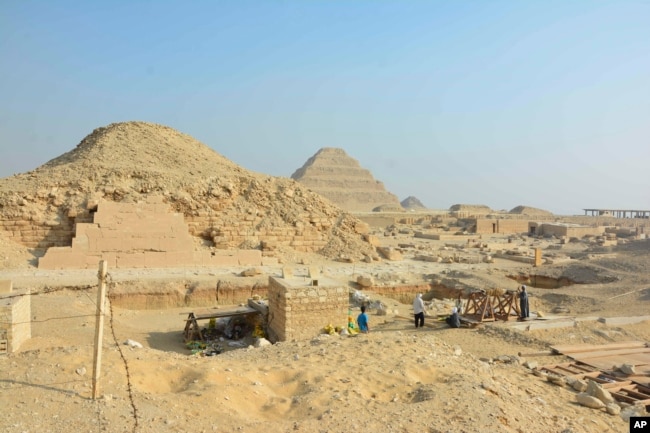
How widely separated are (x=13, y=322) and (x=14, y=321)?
0.08m

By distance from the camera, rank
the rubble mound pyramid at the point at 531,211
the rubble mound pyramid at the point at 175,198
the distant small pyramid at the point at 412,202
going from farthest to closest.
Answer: the distant small pyramid at the point at 412,202 → the rubble mound pyramid at the point at 531,211 → the rubble mound pyramid at the point at 175,198

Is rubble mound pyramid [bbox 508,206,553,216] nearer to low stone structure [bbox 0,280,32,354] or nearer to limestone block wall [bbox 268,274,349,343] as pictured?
limestone block wall [bbox 268,274,349,343]

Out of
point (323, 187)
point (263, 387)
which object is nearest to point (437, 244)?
point (263, 387)

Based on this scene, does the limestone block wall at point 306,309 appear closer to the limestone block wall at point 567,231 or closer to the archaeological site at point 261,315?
the archaeological site at point 261,315

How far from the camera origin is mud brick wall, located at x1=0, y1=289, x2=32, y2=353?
6918 mm

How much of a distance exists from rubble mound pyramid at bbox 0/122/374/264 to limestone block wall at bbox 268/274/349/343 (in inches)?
347

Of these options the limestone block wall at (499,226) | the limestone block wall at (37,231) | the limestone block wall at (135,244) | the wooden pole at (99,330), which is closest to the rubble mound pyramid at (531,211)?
the limestone block wall at (499,226)

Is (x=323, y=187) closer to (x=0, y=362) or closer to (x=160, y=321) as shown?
(x=160, y=321)

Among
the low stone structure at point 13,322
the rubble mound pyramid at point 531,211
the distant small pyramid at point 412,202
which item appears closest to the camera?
→ the low stone structure at point 13,322

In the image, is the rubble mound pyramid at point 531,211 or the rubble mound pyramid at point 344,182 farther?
the rubble mound pyramid at point 344,182

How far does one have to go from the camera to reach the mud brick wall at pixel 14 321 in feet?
22.7

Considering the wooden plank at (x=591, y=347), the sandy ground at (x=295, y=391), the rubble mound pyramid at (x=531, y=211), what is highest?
the rubble mound pyramid at (x=531, y=211)

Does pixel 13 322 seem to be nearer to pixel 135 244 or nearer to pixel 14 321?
pixel 14 321

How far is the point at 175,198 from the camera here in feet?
59.1
